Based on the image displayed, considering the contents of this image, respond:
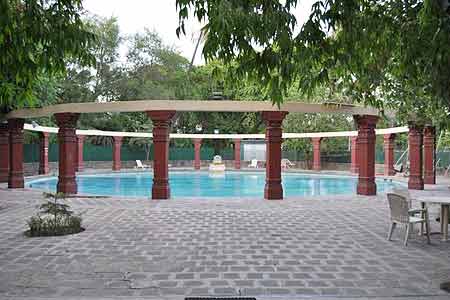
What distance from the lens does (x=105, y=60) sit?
105 feet

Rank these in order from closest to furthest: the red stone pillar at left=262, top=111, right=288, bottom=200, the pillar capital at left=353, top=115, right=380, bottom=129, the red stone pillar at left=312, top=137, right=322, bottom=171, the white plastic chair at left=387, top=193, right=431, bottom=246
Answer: the white plastic chair at left=387, top=193, right=431, bottom=246 < the red stone pillar at left=262, top=111, right=288, bottom=200 < the pillar capital at left=353, top=115, right=380, bottom=129 < the red stone pillar at left=312, top=137, right=322, bottom=171

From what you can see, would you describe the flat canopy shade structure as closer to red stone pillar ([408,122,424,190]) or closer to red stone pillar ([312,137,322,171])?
red stone pillar ([408,122,424,190])

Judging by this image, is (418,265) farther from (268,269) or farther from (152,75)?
(152,75)

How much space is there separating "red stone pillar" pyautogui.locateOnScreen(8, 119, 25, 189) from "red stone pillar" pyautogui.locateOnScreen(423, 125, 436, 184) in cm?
1462

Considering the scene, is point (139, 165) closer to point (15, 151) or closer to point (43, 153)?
point (43, 153)

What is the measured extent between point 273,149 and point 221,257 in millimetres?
7017

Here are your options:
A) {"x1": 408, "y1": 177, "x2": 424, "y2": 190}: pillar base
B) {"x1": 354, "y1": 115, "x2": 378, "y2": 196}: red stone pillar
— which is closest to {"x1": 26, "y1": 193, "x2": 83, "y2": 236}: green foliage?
{"x1": 354, "y1": 115, "x2": 378, "y2": 196}: red stone pillar

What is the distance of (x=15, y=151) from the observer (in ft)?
51.8

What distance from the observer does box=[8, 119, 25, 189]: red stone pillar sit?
15633 mm

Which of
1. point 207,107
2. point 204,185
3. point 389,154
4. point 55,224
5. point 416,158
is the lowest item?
point 204,185

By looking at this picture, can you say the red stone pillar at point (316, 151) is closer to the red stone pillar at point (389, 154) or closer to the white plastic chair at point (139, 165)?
the red stone pillar at point (389, 154)

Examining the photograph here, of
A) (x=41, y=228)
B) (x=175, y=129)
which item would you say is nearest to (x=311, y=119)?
(x=175, y=129)

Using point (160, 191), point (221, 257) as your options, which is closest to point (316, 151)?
point (160, 191)

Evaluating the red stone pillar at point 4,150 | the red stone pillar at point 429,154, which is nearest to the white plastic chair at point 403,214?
the red stone pillar at point 429,154
